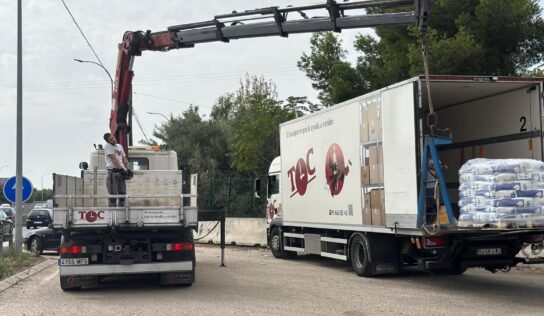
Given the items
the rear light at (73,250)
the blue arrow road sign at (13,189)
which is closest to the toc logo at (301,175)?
the rear light at (73,250)

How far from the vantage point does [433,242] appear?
32.3ft

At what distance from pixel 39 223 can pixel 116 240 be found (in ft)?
82.3

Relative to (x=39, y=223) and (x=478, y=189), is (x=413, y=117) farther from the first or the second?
(x=39, y=223)

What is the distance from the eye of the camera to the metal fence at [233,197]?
79.4ft

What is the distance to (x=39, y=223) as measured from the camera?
3316 cm

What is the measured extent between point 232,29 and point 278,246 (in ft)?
22.7

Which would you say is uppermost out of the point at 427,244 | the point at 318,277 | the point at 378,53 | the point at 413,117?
the point at 378,53

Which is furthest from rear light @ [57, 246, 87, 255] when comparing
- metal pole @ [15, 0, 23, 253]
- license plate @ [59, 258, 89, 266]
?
metal pole @ [15, 0, 23, 253]

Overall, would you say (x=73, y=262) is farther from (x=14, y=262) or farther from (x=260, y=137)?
(x=260, y=137)

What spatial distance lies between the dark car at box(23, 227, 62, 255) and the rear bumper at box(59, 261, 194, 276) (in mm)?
9486

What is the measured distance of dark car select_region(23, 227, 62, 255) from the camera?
1903 centimetres

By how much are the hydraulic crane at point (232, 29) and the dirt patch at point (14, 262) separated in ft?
12.4

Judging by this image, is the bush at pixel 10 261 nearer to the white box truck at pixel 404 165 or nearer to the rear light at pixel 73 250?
the rear light at pixel 73 250

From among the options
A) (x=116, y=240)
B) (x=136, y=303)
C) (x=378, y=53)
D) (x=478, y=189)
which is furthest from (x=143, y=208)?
(x=378, y=53)
